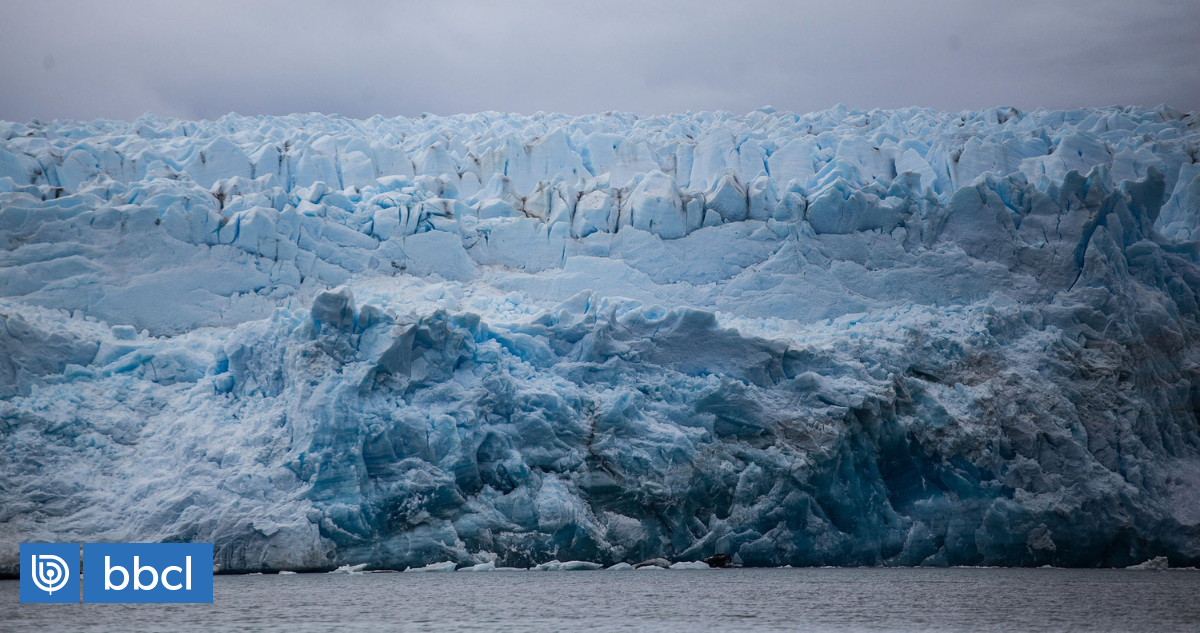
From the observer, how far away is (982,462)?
1327cm

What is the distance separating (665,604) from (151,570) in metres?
5.29

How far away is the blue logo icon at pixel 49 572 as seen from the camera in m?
10.4

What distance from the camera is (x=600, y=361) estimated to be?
1335 centimetres

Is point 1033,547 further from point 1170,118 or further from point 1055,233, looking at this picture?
point 1170,118

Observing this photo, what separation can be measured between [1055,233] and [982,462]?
13.3ft

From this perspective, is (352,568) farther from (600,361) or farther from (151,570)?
(600,361)

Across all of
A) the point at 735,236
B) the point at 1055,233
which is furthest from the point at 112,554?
the point at 1055,233

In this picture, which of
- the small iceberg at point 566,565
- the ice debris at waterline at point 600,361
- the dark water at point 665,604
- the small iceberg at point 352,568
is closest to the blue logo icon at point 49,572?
the dark water at point 665,604

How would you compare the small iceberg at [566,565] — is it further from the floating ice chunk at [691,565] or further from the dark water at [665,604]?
the floating ice chunk at [691,565]

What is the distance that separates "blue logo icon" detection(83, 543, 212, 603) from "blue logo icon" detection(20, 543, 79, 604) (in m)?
0.17

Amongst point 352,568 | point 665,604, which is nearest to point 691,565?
point 665,604

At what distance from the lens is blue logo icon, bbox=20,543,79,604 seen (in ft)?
34.2

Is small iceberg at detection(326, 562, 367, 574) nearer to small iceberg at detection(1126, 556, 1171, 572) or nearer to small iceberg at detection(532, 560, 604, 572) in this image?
small iceberg at detection(532, 560, 604, 572)

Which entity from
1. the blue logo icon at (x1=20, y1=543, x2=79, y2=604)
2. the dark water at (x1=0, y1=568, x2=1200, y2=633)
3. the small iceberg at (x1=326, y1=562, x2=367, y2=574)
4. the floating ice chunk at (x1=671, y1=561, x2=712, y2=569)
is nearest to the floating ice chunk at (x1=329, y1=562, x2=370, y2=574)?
the small iceberg at (x1=326, y1=562, x2=367, y2=574)
